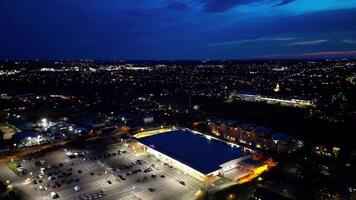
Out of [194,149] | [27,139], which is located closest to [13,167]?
[27,139]

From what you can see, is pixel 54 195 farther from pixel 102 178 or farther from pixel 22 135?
pixel 22 135

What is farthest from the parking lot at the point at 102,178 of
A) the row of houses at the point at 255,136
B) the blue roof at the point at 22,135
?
the row of houses at the point at 255,136

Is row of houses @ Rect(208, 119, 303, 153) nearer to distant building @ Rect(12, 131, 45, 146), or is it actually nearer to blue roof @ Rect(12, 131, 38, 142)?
distant building @ Rect(12, 131, 45, 146)

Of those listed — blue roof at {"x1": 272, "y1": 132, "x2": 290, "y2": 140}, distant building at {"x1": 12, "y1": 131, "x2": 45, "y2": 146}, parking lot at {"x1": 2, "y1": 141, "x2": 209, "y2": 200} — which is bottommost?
parking lot at {"x1": 2, "y1": 141, "x2": 209, "y2": 200}

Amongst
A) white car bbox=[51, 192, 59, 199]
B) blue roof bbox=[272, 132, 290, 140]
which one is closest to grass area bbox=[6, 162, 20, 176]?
white car bbox=[51, 192, 59, 199]

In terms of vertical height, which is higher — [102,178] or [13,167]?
[13,167]

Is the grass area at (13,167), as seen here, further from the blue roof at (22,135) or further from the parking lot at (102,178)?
the blue roof at (22,135)
